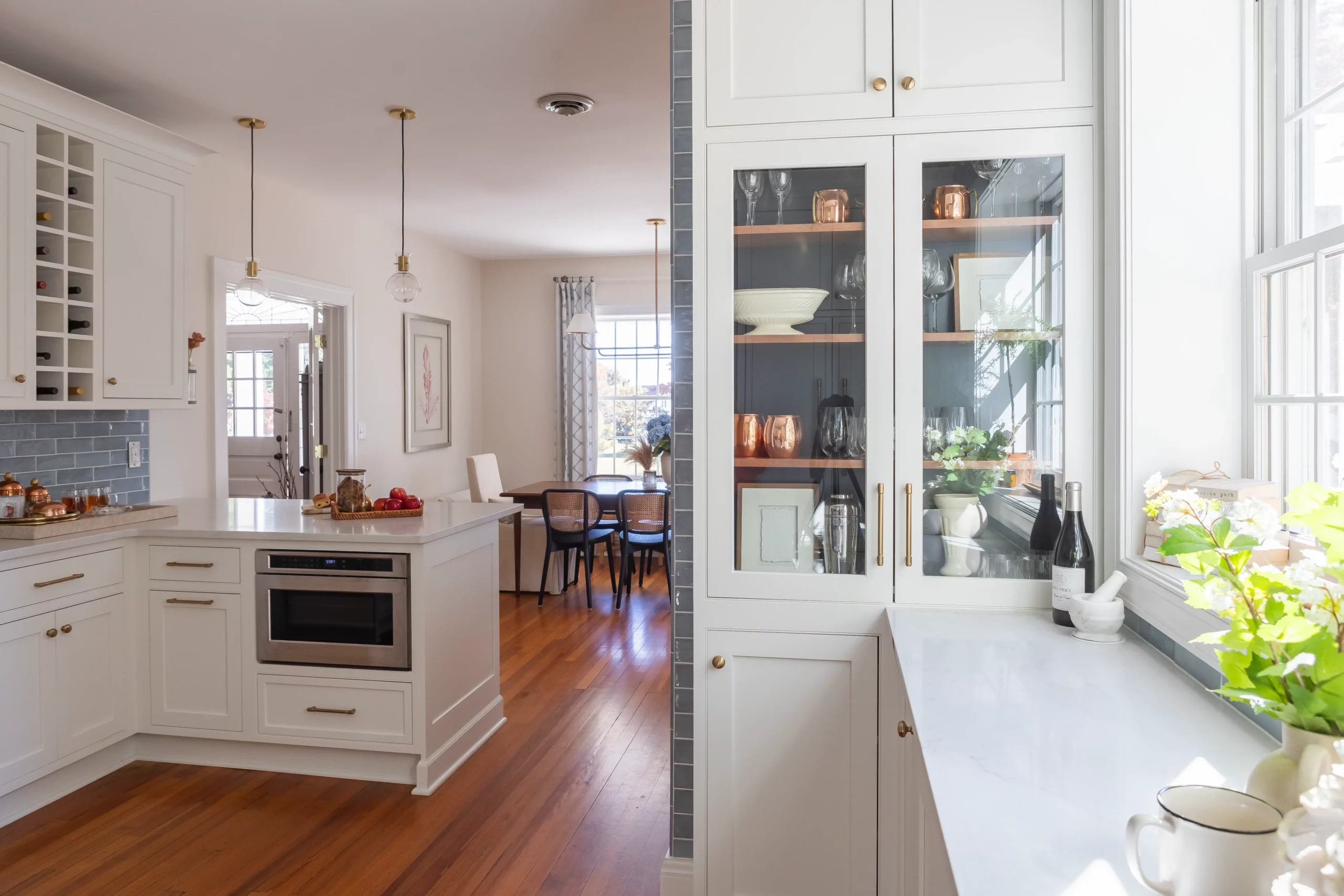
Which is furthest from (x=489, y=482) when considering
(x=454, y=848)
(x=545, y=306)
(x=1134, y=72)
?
(x=1134, y=72)

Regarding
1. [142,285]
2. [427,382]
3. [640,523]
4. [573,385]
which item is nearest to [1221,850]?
[142,285]

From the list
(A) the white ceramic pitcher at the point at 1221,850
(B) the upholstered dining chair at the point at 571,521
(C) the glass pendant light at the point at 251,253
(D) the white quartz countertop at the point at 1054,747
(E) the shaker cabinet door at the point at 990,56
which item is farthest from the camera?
(B) the upholstered dining chair at the point at 571,521

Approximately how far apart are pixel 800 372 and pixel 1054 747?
3.62 feet

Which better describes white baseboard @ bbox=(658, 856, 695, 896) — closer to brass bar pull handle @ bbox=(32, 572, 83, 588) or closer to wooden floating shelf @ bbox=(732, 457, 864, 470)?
wooden floating shelf @ bbox=(732, 457, 864, 470)

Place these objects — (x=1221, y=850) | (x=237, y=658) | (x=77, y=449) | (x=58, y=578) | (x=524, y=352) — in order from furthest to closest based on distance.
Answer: (x=524, y=352) → (x=77, y=449) → (x=237, y=658) → (x=58, y=578) → (x=1221, y=850)

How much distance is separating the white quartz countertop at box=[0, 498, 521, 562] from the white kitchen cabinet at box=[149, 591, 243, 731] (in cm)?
24

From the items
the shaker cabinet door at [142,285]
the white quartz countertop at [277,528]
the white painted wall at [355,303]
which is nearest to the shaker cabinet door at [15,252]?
the shaker cabinet door at [142,285]

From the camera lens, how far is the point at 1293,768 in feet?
2.60

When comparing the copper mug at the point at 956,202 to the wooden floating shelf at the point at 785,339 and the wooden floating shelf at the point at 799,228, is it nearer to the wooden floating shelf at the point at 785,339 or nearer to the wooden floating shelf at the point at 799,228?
the wooden floating shelf at the point at 799,228

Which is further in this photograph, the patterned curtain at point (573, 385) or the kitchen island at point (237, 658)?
the patterned curtain at point (573, 385)

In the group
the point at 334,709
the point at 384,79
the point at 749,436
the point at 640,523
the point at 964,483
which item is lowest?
the point at 334,709

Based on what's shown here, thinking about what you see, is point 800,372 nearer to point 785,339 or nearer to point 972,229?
point 785,339

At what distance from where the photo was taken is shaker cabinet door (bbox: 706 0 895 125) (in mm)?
1950

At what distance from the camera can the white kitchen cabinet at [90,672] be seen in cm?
280
